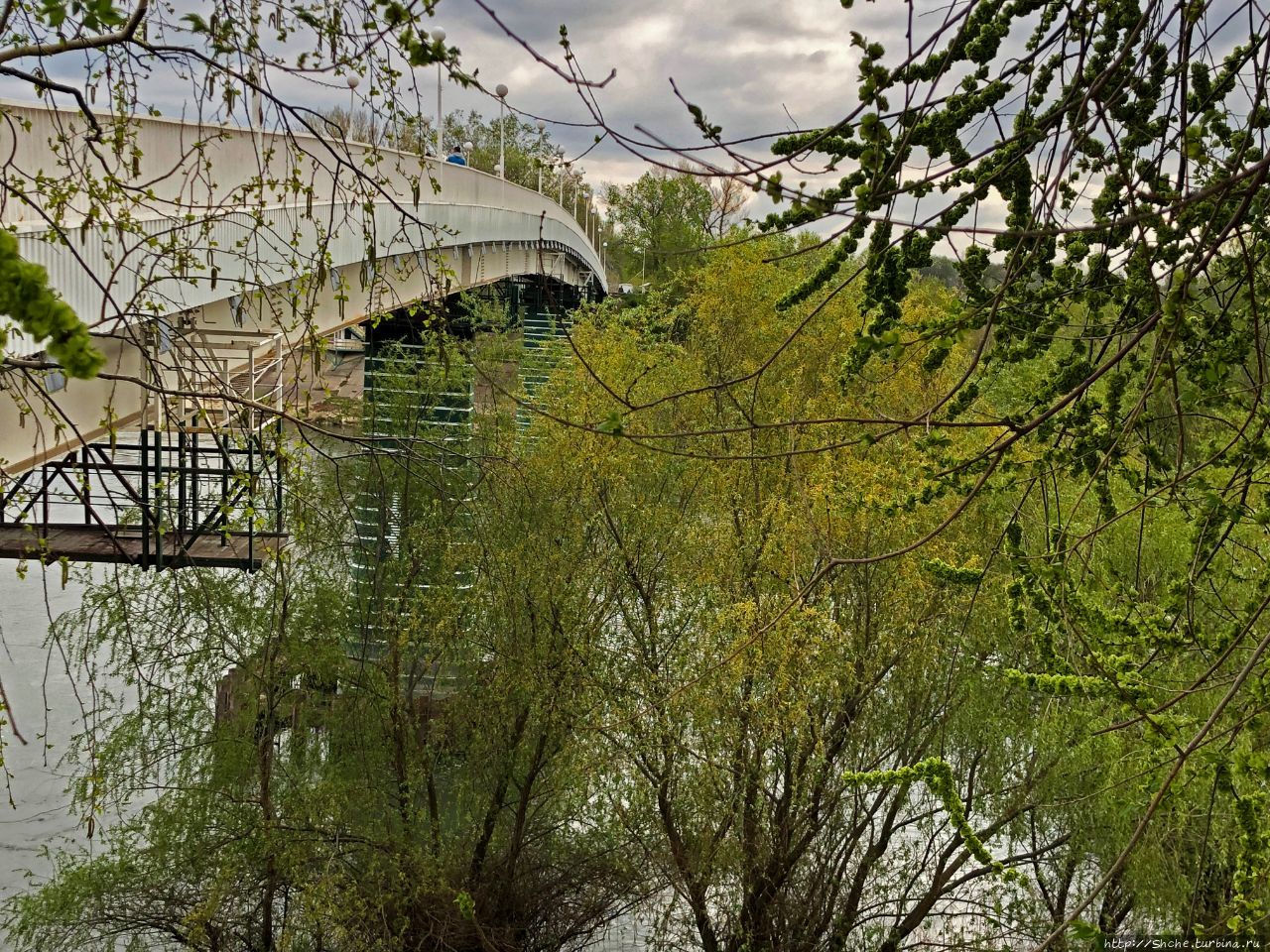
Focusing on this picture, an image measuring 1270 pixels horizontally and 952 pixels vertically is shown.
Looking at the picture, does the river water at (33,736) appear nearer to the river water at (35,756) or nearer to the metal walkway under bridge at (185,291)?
the river water at (35,756)

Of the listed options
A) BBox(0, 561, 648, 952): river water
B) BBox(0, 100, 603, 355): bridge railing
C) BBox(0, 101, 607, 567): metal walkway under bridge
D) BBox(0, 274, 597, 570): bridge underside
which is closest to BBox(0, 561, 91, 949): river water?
BBox(0, 561, 648, 952): river water

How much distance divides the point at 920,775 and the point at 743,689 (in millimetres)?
6657

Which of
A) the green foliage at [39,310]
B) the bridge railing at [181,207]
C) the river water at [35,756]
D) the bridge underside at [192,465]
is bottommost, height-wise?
the river water at [35,756]

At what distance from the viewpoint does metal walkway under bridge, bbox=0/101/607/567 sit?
8.20 feet

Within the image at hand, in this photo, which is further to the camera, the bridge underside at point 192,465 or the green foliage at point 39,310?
the bridge underside at point 192,465

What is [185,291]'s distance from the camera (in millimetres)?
5191

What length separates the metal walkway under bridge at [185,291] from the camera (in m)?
2.50

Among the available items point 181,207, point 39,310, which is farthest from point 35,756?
point 39,310

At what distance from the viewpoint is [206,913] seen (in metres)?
8.30

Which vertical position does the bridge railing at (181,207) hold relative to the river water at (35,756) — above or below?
above

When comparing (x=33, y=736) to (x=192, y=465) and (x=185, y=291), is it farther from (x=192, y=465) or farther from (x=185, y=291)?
(x=192, y=465)

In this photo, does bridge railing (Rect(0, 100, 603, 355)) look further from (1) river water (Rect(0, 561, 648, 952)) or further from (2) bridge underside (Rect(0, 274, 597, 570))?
(1) river water (Rect(0, 561, 648, 952))

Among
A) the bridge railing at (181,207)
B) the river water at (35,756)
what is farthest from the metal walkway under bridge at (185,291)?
the river water at (35,756)

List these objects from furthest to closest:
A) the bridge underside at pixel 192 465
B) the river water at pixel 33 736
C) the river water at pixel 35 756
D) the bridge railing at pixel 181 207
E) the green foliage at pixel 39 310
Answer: the river water at pixel 33 736
the river water at pixel 35 756
the bridge railing at pixel 181 207
the bridge underside at pixel 192 465
the green foliage at pixel 39 310
